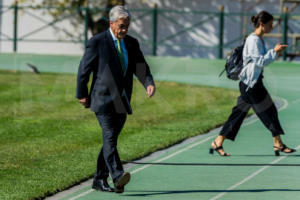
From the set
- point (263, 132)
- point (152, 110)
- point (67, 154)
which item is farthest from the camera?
point (152, 110)

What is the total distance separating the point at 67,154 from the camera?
37.3 feet

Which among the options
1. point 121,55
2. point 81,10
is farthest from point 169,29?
point 121,55

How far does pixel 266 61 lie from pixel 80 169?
2.68 m

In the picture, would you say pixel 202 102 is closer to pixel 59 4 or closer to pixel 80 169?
pixel 80 169

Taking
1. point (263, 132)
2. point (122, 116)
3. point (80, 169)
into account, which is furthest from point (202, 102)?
point (122, 116)

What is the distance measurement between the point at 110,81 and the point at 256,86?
287 cm

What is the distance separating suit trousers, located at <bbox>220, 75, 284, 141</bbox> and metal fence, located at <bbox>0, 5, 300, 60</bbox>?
1846cm

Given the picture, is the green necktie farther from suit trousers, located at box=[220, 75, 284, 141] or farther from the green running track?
suit trousers, located at box=[220, 75, 284, 141]

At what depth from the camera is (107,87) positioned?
28.0 feet

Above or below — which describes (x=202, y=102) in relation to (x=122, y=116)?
below

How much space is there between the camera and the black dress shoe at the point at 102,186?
28.5ft

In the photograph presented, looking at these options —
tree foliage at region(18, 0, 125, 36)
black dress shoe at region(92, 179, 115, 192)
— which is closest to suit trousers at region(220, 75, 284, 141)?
black dress shoe at region(92, 179, 115, 192)

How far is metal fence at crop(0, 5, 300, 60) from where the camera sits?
30.2 m

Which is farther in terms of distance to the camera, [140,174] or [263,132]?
[263,132]
